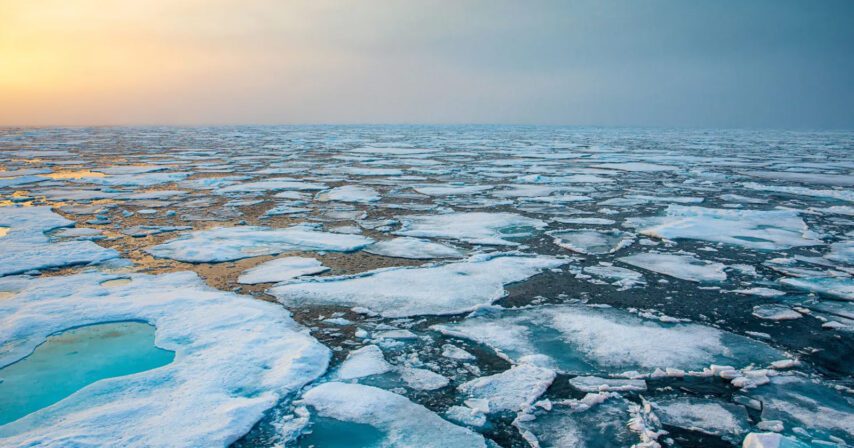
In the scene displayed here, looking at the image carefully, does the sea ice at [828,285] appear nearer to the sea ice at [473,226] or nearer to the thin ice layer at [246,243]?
the sea ice at [473,226]

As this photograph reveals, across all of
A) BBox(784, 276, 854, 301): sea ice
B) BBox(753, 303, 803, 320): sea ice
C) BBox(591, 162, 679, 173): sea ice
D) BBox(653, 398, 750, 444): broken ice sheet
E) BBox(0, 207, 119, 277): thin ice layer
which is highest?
BBox(591, 162, 679, 173): sea ice

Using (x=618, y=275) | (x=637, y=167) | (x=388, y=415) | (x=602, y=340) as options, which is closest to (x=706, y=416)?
(x=602, y=340)

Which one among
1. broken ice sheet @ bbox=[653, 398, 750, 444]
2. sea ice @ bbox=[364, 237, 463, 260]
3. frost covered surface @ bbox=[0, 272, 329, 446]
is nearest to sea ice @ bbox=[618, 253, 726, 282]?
sea ice @ bbox=[364, 237, 463, 260]

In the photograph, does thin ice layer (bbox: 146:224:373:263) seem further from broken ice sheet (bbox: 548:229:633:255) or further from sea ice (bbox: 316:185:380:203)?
sea ice (bbox: 316:185:380:203)

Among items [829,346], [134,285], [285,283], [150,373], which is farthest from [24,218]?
[829,346]

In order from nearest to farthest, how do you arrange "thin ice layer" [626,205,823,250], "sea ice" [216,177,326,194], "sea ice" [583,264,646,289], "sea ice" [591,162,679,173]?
"sea ice" [583,264,646,289] < "thin ice layer" [626,205,823,250] < "sea ice" [216,177,326,194] < "sea ice" [591,162,679,173]

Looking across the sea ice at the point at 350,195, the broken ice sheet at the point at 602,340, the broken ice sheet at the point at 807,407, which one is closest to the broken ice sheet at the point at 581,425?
the broken ice sheet at the point at 602,340
